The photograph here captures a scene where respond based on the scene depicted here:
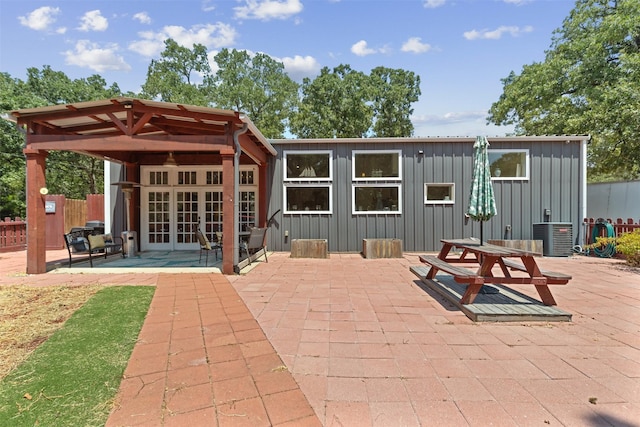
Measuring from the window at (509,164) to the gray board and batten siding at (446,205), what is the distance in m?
0.13

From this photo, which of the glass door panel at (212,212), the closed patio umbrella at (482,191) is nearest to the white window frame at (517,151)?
the closed patio umbrella at (482,191)

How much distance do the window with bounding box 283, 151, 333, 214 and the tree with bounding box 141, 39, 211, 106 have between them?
17455mm

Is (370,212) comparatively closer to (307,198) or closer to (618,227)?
(307,198)

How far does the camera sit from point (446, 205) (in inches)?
338

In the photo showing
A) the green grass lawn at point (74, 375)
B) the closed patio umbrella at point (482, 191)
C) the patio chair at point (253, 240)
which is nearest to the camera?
the green grass lawn at point (74, 375)

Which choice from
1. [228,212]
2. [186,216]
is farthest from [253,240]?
[186,216]

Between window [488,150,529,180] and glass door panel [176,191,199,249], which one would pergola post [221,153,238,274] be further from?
window [488,150,529,180]

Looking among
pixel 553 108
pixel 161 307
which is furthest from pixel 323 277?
pixel 553 108

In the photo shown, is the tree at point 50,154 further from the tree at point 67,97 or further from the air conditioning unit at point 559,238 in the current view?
the air conditioning unit at point 559,238

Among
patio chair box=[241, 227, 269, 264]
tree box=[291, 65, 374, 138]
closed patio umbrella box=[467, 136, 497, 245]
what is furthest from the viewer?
tree box=[291, 65, 374, 138]

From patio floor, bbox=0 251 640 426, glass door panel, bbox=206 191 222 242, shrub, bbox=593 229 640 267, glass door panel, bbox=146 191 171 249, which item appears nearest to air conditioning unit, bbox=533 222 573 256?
shrub, bbox=593 229 640 267

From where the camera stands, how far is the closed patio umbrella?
14.4 ft

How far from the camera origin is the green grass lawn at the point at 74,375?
178 centimetres

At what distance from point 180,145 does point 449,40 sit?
24.7 ft
